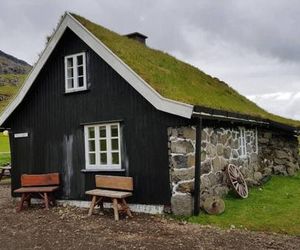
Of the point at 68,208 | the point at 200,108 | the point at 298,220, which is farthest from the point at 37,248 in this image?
the point at 298,220

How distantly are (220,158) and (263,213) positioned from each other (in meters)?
2.75

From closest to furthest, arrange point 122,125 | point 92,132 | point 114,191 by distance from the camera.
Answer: point 114,191 → point 122,125 → point 92,132

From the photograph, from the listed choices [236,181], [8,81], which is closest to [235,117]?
[236,181]

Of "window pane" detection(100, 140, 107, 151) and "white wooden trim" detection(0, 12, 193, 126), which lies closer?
"white wooden trim" detection(0, 12, 193, 126)

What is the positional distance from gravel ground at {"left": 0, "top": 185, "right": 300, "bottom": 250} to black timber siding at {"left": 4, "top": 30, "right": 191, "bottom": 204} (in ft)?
4.47

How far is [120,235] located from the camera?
33.1 feet

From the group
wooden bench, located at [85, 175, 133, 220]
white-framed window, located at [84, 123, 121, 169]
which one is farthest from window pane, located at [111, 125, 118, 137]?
wooden bench, located at [85, 175, 133, 220]

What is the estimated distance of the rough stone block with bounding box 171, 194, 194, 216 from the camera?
11.5m

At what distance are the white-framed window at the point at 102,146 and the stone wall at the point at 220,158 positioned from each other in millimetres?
2005

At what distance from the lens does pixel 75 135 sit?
46.8 feet

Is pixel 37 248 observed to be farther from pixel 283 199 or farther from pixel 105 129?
pixel 283 199

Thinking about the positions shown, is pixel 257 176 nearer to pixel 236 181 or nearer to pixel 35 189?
pixel 236 181

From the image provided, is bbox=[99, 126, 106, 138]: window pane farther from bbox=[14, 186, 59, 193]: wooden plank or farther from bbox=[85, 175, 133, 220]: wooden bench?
bbox=[14, 186, 59, 193]: wooden plank

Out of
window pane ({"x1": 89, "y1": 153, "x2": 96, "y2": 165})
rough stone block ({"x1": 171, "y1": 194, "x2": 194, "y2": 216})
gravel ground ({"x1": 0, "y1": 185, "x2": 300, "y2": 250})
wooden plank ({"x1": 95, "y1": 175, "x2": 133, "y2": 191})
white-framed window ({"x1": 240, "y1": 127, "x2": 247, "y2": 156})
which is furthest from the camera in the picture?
white-framed window ({"x1": 240, "y1": 127, "x2": 247, "y2": 156})
